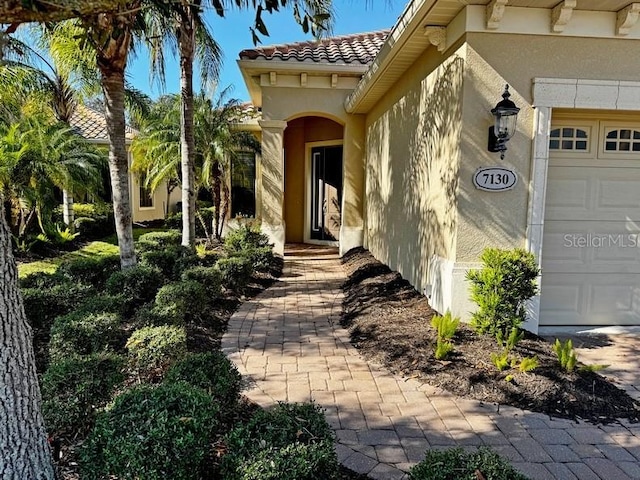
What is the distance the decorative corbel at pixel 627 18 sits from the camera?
4.82m

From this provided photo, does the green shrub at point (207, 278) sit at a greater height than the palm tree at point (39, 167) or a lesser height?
lesser

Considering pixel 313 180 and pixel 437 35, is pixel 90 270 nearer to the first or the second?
pixel 437 35

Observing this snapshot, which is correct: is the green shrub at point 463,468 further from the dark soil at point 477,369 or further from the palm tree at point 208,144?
the palm tree at point 208,144

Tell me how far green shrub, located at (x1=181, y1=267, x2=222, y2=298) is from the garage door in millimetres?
4448

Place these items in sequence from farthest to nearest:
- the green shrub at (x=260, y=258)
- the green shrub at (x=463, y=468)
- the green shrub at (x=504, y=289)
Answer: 1. the green shrub at (x=260, y=258)
2. the green shrub at (x=504, y=289)
3. the green shrub at (x=463, y=468)

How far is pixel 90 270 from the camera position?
7355 mm

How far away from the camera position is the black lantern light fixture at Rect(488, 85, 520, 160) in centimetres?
480

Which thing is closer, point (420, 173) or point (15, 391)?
point (15, 391)

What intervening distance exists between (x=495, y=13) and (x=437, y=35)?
97 cm

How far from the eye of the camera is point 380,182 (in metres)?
10.1

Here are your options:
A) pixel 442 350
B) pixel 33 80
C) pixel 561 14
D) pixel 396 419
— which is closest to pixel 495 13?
pixel 561 14

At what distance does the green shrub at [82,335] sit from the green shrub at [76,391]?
71 cm

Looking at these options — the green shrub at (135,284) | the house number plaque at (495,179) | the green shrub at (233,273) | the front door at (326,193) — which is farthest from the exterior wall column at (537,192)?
the front door at (326,193)

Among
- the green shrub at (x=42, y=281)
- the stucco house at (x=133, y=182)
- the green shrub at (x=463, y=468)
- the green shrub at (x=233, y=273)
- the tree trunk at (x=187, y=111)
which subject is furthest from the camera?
the stucco house at (x=133, y=182)
